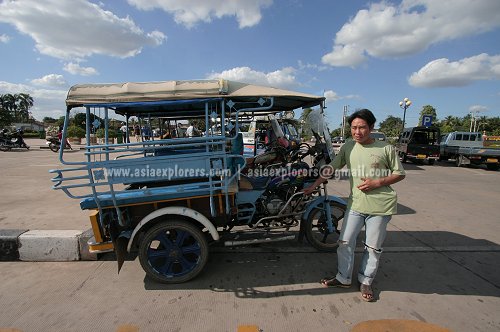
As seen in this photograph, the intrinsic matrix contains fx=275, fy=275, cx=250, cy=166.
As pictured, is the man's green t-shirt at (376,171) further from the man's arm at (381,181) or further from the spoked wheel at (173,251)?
the spoked wheel at (173,251)

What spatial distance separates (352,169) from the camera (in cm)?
271

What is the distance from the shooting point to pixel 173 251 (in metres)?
3.00

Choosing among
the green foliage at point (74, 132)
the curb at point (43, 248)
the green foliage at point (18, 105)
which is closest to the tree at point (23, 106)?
the green foliage at point (18, 105)

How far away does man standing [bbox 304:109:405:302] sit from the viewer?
2.55 meters

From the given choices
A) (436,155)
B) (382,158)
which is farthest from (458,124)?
(382,158)

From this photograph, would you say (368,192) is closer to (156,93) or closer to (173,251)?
(173,251)

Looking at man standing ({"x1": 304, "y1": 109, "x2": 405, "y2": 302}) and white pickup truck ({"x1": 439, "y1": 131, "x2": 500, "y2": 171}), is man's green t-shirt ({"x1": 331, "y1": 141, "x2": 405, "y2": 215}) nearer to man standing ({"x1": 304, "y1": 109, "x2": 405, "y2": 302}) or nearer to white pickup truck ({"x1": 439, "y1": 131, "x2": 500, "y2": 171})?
man standing ({"x1": 304, "y1": 109, "x2": 405, "y2": 302})

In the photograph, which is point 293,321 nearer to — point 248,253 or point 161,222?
point 248,253

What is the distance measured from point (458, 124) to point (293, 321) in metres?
81.6

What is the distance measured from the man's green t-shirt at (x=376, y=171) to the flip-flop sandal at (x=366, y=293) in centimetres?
78

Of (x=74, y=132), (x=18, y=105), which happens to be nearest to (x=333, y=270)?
(x=74, y=132)

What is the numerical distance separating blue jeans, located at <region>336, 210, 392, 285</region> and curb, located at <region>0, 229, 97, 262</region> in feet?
9.86

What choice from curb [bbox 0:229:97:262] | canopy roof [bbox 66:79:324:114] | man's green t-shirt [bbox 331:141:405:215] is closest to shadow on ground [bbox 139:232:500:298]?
man's green t-shirt [bbox 331:141:405:215]

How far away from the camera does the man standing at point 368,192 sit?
2547 millimetres
